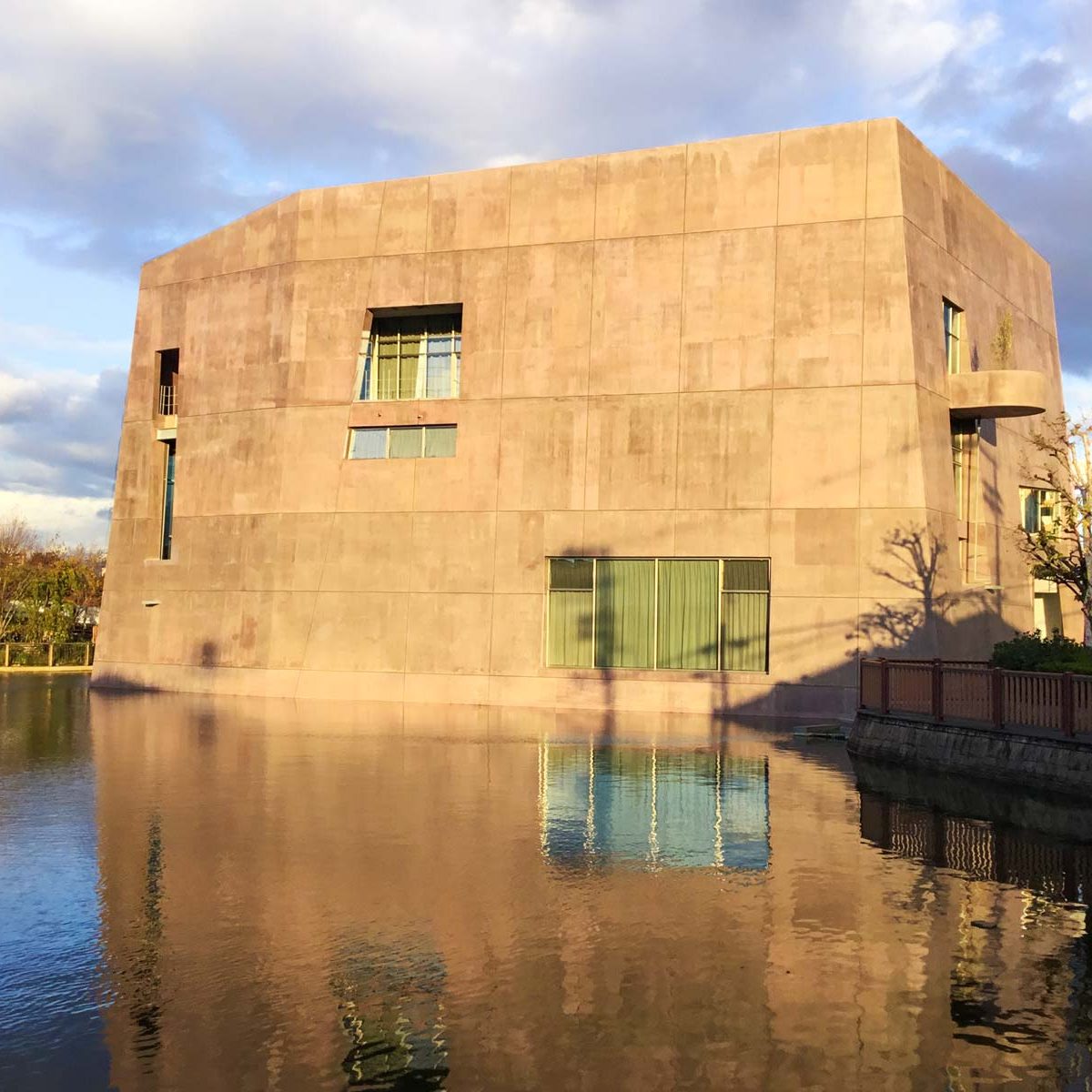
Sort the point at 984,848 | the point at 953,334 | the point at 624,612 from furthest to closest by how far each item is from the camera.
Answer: the point at 953,334, the point at 624,612, the point at 984,848

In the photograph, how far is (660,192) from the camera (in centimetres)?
3972

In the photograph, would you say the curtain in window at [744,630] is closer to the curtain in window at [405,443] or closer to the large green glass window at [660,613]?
the large green glass window at [660,613]

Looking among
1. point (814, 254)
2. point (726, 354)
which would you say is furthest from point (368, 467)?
point (814, 254)

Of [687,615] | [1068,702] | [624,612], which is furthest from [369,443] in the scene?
[1068,702]

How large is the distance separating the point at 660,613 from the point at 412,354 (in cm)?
1263

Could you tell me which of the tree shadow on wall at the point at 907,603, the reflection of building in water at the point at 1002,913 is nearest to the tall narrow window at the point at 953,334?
the tree shadow on wall at the point at 907,603

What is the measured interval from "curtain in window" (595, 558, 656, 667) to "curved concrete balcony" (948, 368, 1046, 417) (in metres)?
10.9

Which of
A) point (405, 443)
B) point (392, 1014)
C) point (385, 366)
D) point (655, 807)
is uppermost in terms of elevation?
point (385, 366)

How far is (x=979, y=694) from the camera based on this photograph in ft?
77.8

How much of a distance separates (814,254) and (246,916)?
102ft

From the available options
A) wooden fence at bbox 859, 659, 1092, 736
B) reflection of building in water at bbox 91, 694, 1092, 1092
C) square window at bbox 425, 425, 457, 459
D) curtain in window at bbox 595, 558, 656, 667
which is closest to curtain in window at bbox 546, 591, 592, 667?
curtain in window at bbox 595, 558, 656, 667

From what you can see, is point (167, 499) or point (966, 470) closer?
point (966, 470)

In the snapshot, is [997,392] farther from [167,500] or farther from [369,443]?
[167,500]

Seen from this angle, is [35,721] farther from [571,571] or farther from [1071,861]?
[1071,861]
